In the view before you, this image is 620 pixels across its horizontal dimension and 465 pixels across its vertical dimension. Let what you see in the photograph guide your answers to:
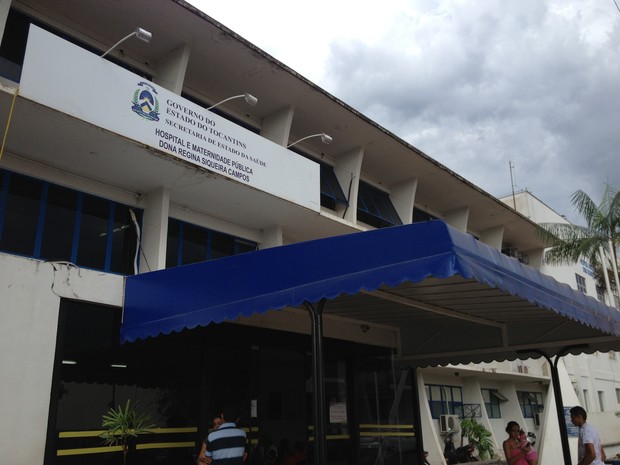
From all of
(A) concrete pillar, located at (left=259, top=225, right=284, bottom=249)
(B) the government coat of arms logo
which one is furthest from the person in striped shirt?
(A) concrete pillar, located at (left=259, top=225, right=284, bottom=249)

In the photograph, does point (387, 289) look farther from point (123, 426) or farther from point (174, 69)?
point (174, 69)

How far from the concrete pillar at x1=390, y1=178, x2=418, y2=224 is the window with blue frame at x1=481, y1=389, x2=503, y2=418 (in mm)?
12355

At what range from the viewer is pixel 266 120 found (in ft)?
45.7

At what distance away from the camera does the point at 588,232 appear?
24703mm

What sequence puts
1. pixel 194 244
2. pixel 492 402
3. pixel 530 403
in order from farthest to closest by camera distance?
pixel 530 403
pixel 492 402
pixel 194 244

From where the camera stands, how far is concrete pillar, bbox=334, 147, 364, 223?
597 inches

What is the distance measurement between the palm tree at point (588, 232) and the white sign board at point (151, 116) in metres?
15.8

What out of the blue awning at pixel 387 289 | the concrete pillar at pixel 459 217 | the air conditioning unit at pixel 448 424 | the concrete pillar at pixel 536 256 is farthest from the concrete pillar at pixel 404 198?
the concrete pillar at pixel 536 256

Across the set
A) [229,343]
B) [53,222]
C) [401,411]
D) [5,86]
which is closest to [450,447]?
[401,411]

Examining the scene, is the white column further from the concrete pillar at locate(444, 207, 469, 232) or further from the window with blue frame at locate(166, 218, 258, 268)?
the concrete pillar at locate(444, 207, 469, 232)

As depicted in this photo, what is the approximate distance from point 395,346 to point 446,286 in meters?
6.04

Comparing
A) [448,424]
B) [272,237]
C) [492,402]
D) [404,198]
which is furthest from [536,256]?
[272,237]

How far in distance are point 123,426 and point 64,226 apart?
3.42 metres

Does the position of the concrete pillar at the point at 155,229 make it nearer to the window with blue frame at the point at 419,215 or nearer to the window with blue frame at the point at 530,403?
the window with blue frame at the point at 419,215
